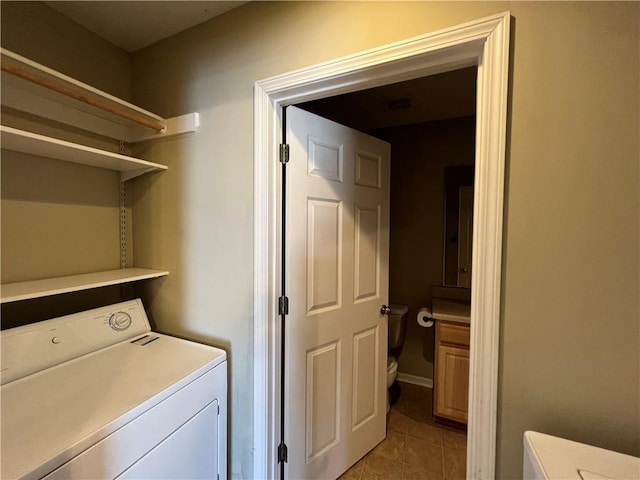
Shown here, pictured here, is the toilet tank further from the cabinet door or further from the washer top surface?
the washer top surface

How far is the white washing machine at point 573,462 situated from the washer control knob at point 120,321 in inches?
65.4

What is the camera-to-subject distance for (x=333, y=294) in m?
1.56

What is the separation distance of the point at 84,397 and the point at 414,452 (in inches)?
73.6

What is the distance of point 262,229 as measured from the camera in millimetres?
1271

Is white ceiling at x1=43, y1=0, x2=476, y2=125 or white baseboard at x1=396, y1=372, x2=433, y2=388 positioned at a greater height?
white ceiling at x1=43, y1=0, x2=476, y2=125

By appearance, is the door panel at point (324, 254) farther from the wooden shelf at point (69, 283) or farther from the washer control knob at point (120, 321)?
the washer control knob at point (120, 321)

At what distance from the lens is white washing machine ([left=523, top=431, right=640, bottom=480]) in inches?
26.7

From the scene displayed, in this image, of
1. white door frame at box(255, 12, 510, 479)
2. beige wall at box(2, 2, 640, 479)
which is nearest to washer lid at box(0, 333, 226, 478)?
white door frame at box(255, 12, 510, 479)

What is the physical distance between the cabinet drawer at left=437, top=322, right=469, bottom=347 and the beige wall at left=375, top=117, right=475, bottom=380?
0.55 metres

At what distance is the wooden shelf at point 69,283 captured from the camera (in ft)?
3.41

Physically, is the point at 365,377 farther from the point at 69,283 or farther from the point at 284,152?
the point at 69,283

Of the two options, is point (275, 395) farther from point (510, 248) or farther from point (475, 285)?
point (510, 248)

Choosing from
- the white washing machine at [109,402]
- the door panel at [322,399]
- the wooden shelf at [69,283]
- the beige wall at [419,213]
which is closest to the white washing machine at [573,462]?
the door panel at [322,399]

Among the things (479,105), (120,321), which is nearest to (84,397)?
(120,321)
